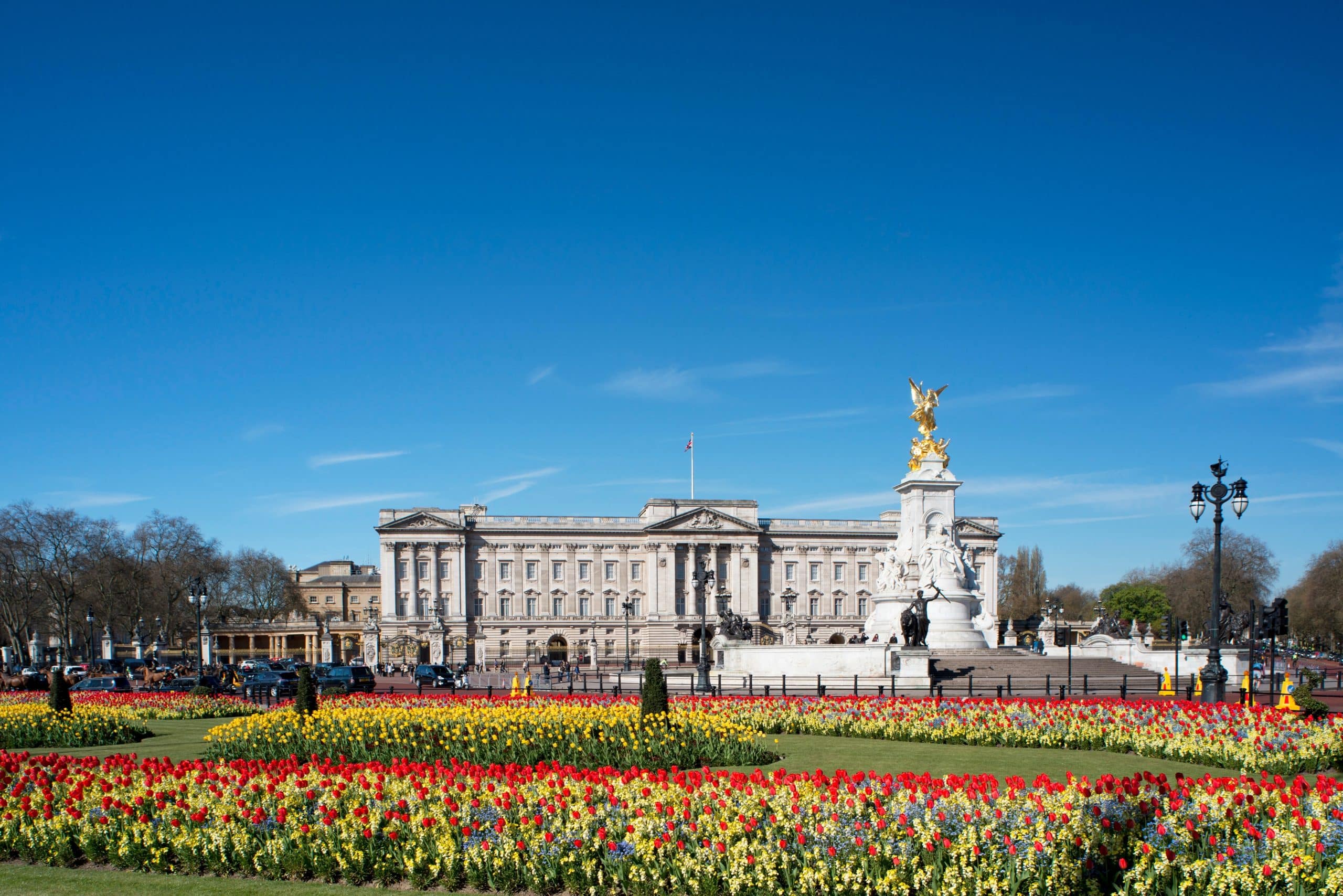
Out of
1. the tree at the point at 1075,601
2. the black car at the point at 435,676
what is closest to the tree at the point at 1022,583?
the tree at the point at 1075,601

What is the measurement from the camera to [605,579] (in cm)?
10681

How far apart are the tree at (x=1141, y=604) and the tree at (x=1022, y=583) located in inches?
576

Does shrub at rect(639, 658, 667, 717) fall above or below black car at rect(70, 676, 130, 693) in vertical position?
above

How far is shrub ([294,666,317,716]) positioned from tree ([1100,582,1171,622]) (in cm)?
10523

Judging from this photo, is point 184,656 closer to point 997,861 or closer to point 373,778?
point 373,778

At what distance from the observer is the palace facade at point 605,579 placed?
10200 cm

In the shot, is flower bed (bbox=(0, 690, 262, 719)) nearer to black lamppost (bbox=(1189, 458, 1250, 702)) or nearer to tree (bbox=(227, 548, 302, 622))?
black lamppost (bbox=(1189, 458, 1250, 702))

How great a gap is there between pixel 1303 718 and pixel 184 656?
8732 cm

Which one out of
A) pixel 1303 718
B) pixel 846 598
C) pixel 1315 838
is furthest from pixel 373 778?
pixel 846 598

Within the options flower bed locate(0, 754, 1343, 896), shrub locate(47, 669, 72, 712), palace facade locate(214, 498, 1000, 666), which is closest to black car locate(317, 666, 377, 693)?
shrub locate(47, 669, 72, 712)

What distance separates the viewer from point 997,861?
872 centimetres

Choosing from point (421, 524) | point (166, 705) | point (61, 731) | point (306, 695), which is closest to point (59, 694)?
point (61, 731)

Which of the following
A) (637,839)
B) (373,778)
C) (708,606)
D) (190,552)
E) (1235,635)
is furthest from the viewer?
(708,606)

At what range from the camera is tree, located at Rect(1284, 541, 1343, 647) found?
287ft
